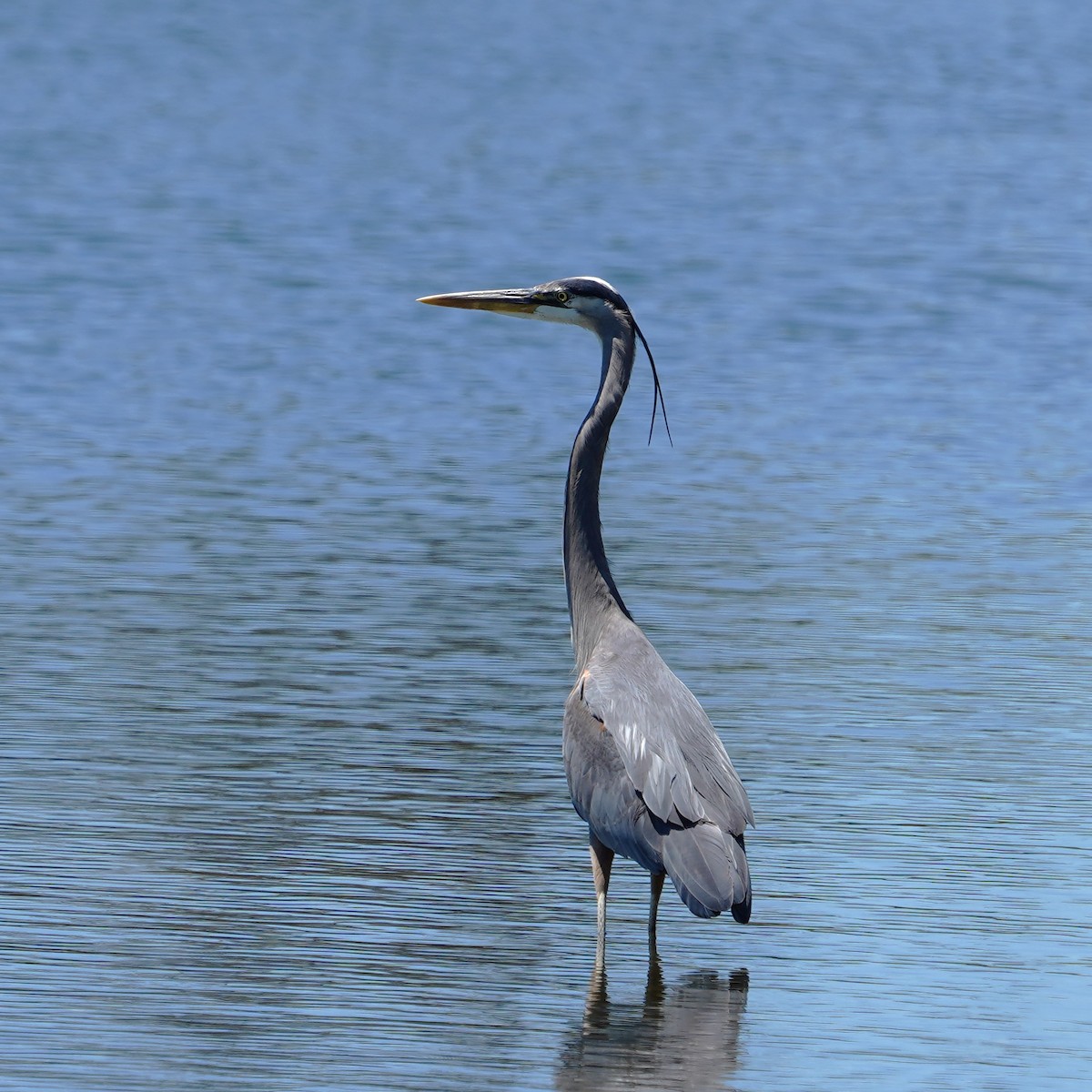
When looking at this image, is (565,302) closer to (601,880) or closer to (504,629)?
(601,880)

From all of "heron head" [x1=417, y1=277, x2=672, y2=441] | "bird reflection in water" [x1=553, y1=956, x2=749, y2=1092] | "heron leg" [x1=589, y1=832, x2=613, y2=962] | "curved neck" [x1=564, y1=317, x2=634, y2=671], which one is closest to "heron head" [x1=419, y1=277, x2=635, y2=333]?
"heron head" [x1=417, y1=277, x2=672, y2=441]

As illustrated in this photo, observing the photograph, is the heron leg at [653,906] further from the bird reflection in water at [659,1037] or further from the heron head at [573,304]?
the heron head at [573,304]

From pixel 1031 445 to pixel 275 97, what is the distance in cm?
2542

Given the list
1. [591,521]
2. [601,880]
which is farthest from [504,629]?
[601,880]

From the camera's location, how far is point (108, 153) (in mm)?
31516

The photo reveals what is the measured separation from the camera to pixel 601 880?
274 inches

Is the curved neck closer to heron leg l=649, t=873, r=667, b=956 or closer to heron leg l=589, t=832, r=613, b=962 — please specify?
heron leg l=589, t=832, r=613, b=962

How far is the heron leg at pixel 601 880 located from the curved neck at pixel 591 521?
1014 millimetres

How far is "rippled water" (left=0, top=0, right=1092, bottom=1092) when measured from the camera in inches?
254

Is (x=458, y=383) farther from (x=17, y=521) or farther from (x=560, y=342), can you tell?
→ (x=17, y=521)

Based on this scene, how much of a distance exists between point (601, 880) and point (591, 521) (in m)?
1.50

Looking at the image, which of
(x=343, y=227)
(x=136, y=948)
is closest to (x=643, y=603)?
(x=136, y=948)

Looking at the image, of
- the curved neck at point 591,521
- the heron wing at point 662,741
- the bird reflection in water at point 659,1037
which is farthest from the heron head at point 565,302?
the bird reflection in water at point 659,1037

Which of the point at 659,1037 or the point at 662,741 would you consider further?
the point at 662,741
